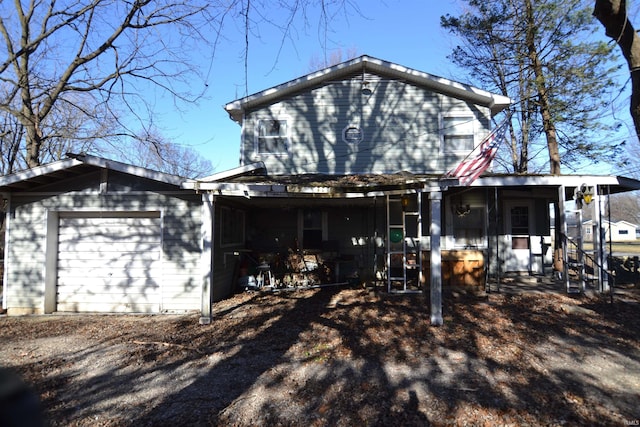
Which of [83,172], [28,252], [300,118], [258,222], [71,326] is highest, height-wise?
[300,118]

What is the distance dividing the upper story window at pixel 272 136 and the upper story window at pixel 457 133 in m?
4.93

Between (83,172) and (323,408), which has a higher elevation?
(83,172)

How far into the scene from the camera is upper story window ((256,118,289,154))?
11984 mm

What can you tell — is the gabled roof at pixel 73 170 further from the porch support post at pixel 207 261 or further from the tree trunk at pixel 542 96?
the tree trunk at pixel 542 96

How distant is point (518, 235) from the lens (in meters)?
11.7

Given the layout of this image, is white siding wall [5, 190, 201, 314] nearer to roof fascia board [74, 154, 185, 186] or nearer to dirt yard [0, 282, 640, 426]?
dirt yard [0, 282, 640, 426]

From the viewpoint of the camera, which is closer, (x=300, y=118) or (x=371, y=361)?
(x=371, y=361)

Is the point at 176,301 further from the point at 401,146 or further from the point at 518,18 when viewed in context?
the point at 518,18

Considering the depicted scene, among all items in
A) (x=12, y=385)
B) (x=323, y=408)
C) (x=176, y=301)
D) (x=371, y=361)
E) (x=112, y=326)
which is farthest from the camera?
(x=176, y=301)

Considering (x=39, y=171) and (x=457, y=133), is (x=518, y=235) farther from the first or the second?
(x=39, y=171)

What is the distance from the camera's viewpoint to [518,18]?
47.0ft

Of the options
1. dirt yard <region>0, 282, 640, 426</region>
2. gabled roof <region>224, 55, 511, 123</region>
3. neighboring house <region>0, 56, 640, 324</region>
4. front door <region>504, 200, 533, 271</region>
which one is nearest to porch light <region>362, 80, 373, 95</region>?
neighboring house <region>0, 56, 640, 324</region>

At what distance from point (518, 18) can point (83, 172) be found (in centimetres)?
1545

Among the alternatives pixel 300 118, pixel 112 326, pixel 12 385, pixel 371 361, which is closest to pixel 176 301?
pixel 112 326
